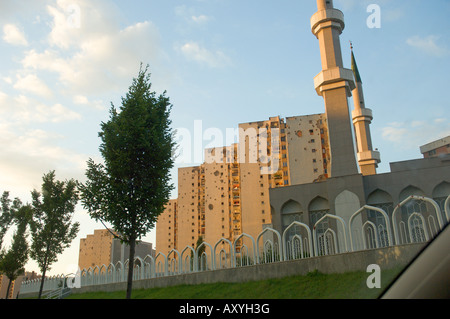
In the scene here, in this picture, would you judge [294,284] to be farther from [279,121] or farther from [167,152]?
[279,121]

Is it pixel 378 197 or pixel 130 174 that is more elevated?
pixel 378 197

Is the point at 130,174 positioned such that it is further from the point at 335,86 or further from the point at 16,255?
the point at 16,255

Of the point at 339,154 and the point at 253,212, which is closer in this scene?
the point at 339,154

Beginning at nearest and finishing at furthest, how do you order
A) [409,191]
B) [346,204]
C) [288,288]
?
[288,288]
[409,191]
[346,204]

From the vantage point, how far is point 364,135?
3400 cm

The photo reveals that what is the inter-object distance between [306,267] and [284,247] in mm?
1312

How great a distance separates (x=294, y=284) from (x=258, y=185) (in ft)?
183

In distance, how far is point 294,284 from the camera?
9.09 m

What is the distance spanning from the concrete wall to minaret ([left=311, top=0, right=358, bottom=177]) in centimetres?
1566

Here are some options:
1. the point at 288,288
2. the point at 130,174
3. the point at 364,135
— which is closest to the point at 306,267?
the point at 288,288

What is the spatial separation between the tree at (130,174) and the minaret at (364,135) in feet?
84.8

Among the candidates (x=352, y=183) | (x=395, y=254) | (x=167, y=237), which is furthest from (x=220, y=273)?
(x=167, y=237)

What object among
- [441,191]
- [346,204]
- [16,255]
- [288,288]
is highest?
[441,191]

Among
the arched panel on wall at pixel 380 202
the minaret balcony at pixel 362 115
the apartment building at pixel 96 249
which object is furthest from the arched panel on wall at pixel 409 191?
the apartment building at pixel 96 249
